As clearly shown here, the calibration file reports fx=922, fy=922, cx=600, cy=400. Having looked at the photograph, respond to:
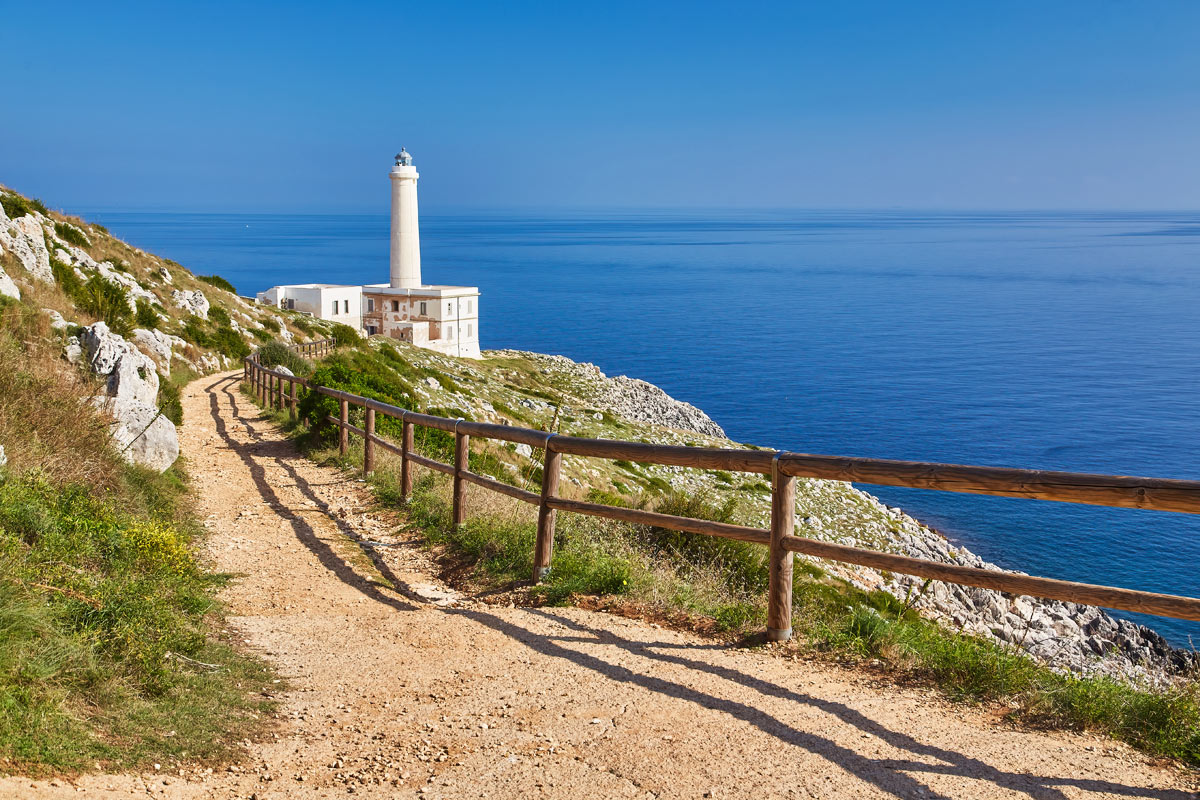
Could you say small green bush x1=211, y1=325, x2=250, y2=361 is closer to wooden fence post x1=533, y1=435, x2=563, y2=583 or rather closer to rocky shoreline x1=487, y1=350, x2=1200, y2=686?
rocky shoreline x1=487, y1=350, x2=1200, y2=686

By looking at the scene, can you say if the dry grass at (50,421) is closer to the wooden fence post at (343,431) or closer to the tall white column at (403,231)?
the wooden fence post at (343,431)

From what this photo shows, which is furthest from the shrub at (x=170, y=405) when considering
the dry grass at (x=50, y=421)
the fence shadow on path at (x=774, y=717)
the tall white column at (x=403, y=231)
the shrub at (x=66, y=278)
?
the tall white column at (x=403, y=231)

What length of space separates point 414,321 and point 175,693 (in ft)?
192

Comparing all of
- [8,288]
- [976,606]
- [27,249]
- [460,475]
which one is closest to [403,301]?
[27,249]

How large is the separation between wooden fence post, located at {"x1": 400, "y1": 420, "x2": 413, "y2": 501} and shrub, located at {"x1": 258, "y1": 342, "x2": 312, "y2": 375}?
16773 mm

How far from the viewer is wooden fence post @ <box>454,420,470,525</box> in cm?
902

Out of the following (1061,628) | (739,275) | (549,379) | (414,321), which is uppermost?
(739,275)

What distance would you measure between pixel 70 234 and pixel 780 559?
31.6 metres

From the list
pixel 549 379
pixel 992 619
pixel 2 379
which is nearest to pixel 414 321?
pixel 549 379

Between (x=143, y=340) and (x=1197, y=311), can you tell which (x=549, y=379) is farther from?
(x=1197, y=311)

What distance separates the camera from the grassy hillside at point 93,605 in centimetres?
418

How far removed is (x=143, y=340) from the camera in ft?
70.7

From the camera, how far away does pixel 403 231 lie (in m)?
66.3

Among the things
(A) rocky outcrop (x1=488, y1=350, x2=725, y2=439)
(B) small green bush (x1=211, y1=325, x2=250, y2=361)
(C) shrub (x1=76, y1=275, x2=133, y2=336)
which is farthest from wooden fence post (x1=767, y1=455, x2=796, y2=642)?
(A) rocky outcrop (x1=488, y1=350, x2=725, y2=439)
